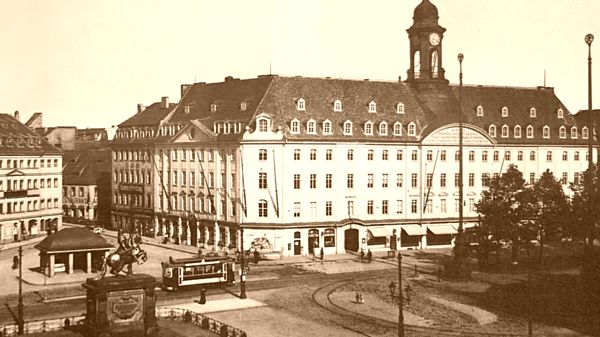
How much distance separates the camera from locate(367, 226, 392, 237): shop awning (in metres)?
86.8

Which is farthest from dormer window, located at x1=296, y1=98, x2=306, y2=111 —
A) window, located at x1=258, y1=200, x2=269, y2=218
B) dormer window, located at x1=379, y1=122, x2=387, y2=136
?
window, located at x1=258, y1=200, x2=269, y2=218

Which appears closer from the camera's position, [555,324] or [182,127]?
[555,324]

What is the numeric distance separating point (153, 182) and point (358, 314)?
55533 millimetres

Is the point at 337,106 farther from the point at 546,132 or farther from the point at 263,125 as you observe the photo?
the point at 546,132

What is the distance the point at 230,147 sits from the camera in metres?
85.2

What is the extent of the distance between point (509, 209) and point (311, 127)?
23.6 m

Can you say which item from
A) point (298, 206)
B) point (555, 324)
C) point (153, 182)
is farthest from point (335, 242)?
point (555, 324)

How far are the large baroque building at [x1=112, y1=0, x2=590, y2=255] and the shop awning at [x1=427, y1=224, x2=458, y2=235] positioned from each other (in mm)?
166

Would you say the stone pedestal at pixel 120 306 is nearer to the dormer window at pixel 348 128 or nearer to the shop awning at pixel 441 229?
the dormer window at pixel 348 128

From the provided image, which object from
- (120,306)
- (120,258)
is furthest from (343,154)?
(120,306)

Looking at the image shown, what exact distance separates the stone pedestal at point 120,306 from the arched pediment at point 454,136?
54.4 m

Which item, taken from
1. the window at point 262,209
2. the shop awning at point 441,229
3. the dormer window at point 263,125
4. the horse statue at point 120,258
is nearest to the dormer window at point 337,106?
the dormer window at point 263,125

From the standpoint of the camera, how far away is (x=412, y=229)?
88.9 metres

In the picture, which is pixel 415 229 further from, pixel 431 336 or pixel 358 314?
pixel 431 336
